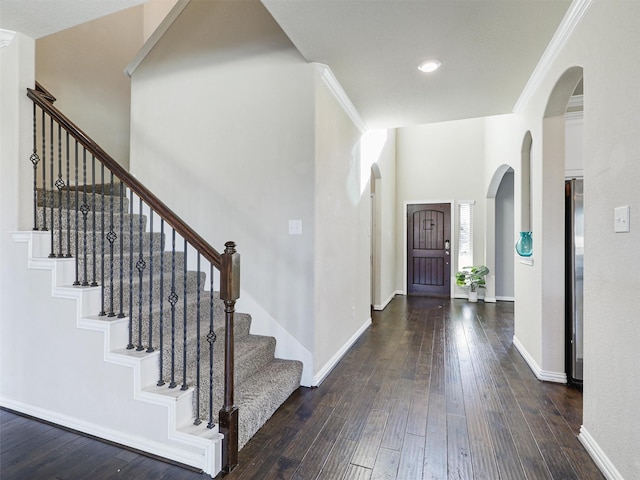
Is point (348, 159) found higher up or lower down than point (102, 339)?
higher up

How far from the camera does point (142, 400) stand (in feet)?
6.11

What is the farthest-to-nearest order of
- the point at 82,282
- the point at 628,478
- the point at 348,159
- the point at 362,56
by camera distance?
the point at 348,159, the point at 362,56, the point at 82,282, the point at 628,478

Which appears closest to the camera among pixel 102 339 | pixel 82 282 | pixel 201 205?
pixel 102 339

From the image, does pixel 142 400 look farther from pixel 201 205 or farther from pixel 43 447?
pixel 201 205

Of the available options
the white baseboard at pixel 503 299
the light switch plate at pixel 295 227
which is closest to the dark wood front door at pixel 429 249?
the white baseboard at pixel 503 299

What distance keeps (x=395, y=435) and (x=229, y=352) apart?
113 cm

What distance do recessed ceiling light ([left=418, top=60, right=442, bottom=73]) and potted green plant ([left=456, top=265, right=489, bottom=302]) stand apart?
4.53 meters

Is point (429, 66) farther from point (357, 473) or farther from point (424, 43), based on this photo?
point (357, 473)

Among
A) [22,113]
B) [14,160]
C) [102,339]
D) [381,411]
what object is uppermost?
[22,113]

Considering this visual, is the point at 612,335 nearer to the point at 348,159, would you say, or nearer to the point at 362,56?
the point at 362,56

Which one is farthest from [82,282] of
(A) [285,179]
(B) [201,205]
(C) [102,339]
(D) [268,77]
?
(D) [268,77]

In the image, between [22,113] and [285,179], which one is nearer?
[22,113]

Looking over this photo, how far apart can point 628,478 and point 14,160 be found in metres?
3.81

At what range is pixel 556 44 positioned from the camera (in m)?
2.34
